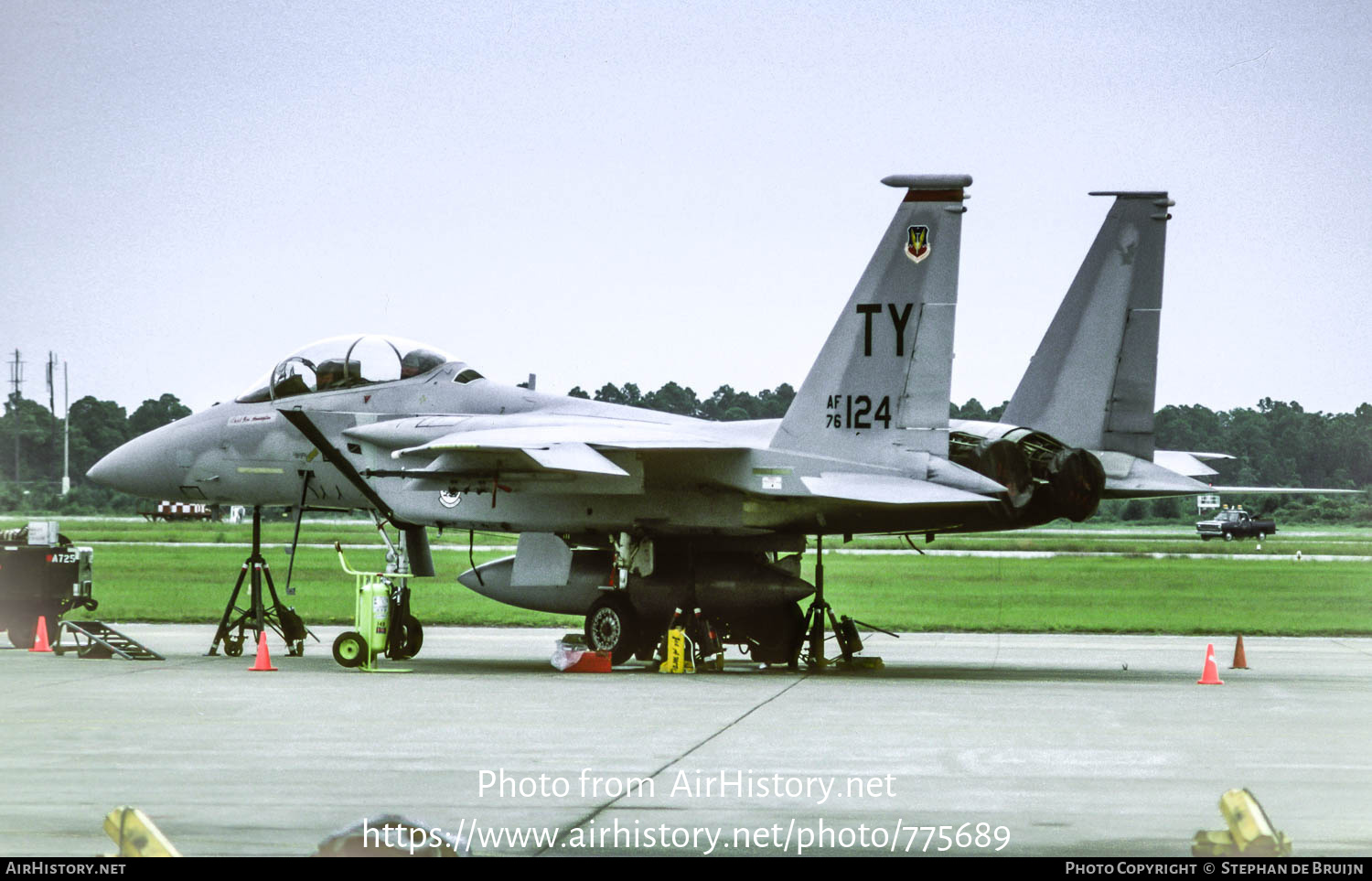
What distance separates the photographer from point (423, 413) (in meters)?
18.5

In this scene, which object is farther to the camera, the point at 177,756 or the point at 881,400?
the point at 881,400

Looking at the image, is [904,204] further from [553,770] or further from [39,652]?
[39,652]

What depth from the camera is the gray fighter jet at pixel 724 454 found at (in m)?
15.8

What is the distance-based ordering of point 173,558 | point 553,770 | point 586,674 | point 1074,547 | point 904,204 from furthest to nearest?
point 1074,547 → point 173,558 → point 586,674 → point 904,204 → point 553,770

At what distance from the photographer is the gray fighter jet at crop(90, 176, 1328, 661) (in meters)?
15.8

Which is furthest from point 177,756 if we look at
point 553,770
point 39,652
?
point 39,652

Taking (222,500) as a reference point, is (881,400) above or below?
above

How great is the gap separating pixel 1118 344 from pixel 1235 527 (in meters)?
54.3

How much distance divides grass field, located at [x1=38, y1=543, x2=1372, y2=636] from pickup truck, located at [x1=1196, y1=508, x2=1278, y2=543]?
68.5 ft

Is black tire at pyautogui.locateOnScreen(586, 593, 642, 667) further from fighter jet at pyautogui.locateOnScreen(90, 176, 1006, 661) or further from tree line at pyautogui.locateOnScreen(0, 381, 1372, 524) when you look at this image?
tree line at pyautogui.locateOnScreen(0, 381, 1372, 524)

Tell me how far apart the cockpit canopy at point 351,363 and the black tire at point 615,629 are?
373 centimetres

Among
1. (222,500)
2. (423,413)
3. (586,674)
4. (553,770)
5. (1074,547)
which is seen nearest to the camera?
(553,770)

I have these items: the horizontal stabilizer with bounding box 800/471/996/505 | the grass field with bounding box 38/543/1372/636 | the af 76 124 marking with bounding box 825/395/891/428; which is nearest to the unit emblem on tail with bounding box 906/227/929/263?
the af 76 124 marking with bounding box 825/395/891/428

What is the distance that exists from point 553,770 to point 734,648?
13.0m
